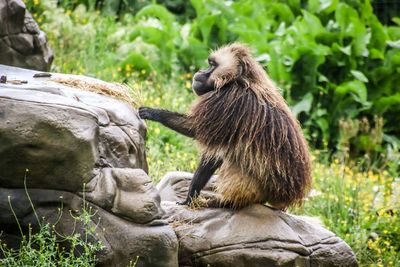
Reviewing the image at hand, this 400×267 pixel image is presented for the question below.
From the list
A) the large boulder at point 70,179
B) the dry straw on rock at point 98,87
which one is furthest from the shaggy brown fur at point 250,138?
the large boulder at point 70,179

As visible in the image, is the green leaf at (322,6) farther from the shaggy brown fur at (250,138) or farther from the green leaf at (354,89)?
the shaggy brown fur at (250,138)

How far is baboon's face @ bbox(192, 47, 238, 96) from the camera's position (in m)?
6.78

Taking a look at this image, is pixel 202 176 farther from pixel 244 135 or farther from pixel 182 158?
pixel 182 158

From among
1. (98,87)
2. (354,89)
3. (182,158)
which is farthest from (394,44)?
(98,87)

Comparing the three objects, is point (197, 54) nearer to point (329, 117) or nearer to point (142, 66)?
point (142, 66)

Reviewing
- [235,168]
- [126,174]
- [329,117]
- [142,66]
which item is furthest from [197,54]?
[126,174]

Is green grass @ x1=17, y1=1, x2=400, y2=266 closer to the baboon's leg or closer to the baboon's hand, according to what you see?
the baboon's hand

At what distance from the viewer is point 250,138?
21.5 ft

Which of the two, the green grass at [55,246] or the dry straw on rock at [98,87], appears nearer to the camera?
→ the green grass at [55,246]

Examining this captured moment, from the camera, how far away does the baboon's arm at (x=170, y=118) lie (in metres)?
6.83

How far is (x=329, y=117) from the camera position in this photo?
12008mm

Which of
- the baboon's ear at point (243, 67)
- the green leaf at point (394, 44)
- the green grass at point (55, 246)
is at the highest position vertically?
the baboon's ear at point (243, 67)

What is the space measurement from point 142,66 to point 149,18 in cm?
165

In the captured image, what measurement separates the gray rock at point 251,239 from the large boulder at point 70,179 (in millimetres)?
551
